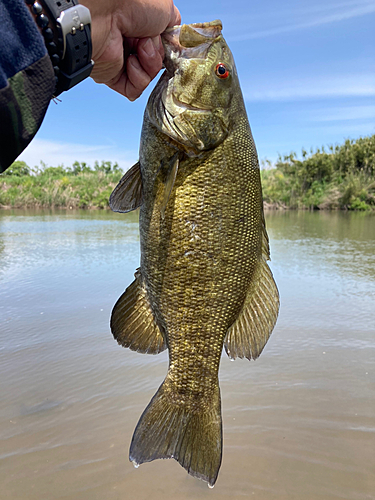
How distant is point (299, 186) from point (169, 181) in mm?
48667

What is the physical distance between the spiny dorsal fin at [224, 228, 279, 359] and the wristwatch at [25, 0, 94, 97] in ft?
3.81

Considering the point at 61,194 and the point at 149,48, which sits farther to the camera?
the point at 61,194

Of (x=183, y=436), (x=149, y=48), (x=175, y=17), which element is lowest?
(x=183, y=436)

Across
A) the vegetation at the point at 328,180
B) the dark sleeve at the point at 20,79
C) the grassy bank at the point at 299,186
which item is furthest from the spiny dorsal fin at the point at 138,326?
the vegetation at the point at 328,180

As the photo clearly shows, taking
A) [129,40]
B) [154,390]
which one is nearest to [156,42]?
[129,40]

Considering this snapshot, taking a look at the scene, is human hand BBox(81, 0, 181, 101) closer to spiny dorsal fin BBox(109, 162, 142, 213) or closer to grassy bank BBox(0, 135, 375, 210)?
spiny dorsal fin BBox(109, 162, 142, 213)

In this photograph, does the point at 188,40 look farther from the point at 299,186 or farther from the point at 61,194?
the point at 299,186

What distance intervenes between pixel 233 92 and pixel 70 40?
836mm

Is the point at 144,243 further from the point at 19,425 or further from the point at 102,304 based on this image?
the point at 102,304

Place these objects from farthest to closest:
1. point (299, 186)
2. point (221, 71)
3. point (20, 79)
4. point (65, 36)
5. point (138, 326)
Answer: point (299, 186), point (138, 326), point (221, 71), point (65, 36), point (20, 79)

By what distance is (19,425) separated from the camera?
12.3 feet

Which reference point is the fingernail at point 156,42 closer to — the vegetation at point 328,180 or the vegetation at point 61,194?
the vegetation at point 61,194

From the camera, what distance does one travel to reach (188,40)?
1.89 m

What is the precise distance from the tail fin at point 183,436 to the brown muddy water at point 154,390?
1.24m
